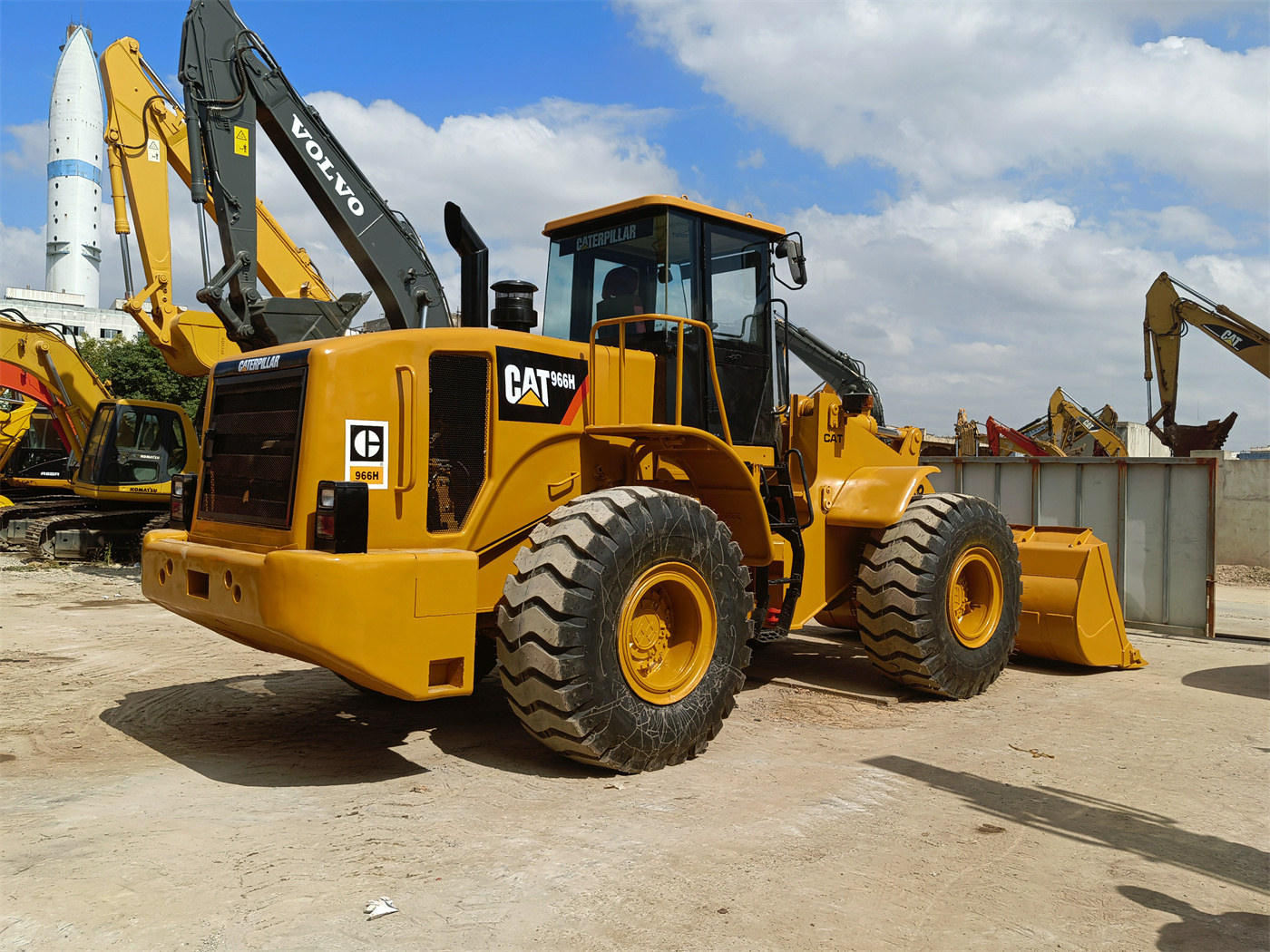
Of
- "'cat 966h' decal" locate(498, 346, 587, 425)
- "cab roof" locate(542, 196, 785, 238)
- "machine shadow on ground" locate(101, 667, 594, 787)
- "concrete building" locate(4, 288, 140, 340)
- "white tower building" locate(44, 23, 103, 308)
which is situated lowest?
"machine shadow on ground" locate(101, 667, 594, 787)

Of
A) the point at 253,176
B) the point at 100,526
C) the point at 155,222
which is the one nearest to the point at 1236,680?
the point at 253,176

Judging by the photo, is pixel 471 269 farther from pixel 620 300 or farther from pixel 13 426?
pixel 13 426

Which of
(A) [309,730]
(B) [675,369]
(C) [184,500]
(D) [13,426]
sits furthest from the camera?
(D) [13,426]

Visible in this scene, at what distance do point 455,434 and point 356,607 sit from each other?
112 cm

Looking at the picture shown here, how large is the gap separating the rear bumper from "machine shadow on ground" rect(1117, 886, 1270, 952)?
3.01 metres

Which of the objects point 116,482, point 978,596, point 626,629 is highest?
point 116,482

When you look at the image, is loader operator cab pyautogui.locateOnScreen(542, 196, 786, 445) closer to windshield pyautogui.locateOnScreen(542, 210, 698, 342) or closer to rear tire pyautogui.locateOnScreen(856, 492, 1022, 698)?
windshield pyautogui.locateOnScreen(542, 210, 698, 342)

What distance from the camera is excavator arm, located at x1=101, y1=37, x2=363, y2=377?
537 inches

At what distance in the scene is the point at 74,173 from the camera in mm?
74438

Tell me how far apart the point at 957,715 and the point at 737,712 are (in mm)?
1510

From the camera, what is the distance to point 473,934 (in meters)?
3.25

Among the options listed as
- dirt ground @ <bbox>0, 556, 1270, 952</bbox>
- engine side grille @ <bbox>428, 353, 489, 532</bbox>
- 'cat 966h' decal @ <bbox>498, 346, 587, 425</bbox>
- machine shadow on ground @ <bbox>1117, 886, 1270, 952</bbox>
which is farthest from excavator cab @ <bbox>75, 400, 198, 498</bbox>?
machine shadow on ground @ <bbox>1117, 886, 1270, 952</bbox>

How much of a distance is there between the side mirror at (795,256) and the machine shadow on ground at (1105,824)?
3300 mm

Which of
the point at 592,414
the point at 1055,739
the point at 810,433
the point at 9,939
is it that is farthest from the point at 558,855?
the point at 810,433
